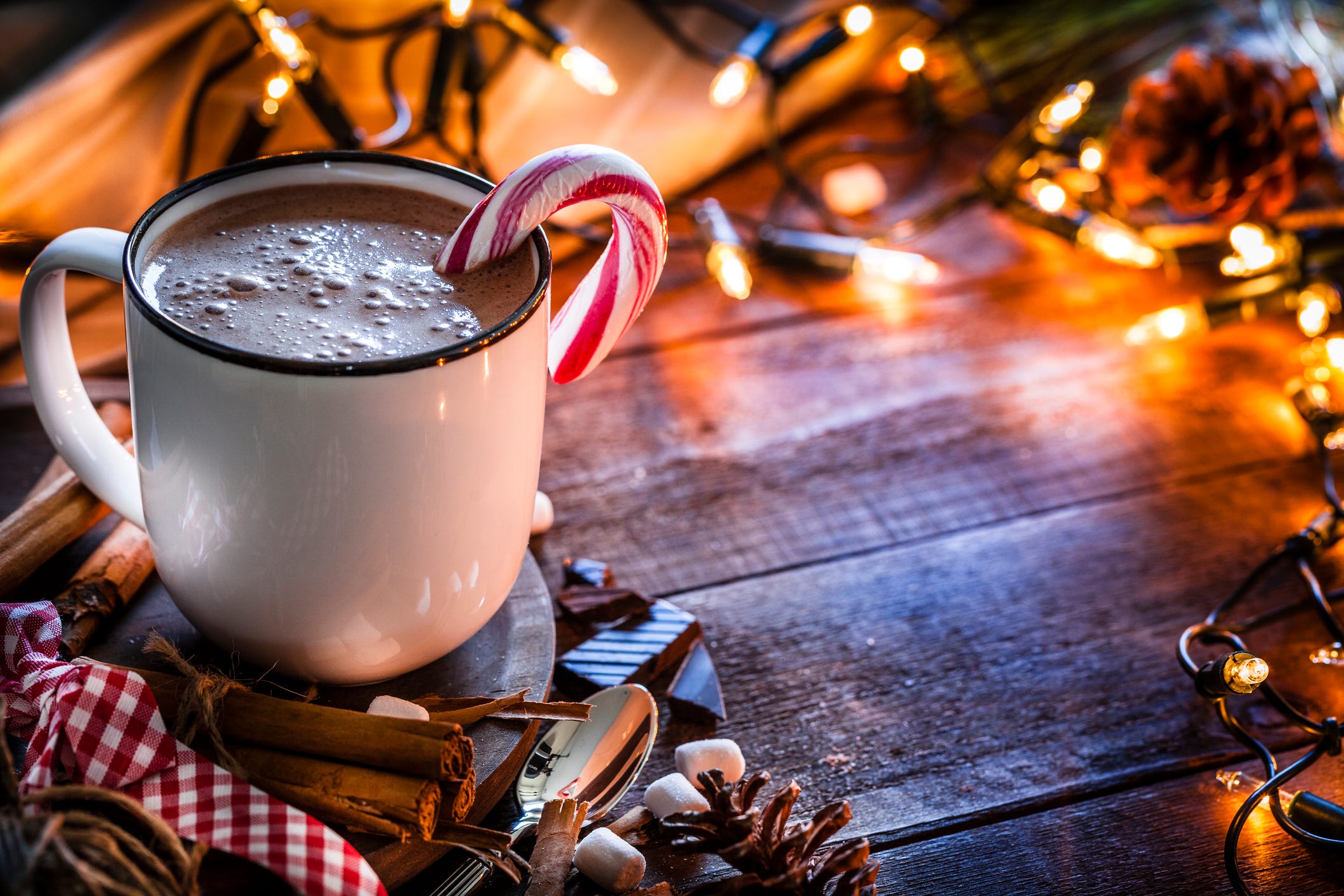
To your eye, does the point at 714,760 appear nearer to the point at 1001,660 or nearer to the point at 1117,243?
the point at 1001,660

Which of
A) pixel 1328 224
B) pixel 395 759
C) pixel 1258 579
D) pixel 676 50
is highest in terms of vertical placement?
pixel 676 50

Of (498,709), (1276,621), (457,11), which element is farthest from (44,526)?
(1276,621)

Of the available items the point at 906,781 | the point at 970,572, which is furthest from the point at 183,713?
the point at 970,572

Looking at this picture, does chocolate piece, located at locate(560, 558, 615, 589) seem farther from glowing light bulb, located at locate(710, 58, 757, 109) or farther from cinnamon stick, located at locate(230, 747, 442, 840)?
glowing light bulb, located at locate(710, 58, 757, 109)

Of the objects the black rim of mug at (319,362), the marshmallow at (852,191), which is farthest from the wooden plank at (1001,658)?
the marshmallow at (852,191)

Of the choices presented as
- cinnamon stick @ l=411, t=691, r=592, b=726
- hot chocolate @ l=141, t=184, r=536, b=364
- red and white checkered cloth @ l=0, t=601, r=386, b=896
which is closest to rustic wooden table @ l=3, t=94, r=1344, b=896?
cinnamon stick @ l=411, t=691, r=592, b=726

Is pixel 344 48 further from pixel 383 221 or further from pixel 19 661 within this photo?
pixel 19 661

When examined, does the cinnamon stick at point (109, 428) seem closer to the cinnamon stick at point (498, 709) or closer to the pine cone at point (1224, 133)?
the cinnamon stick at point (498, 709)
